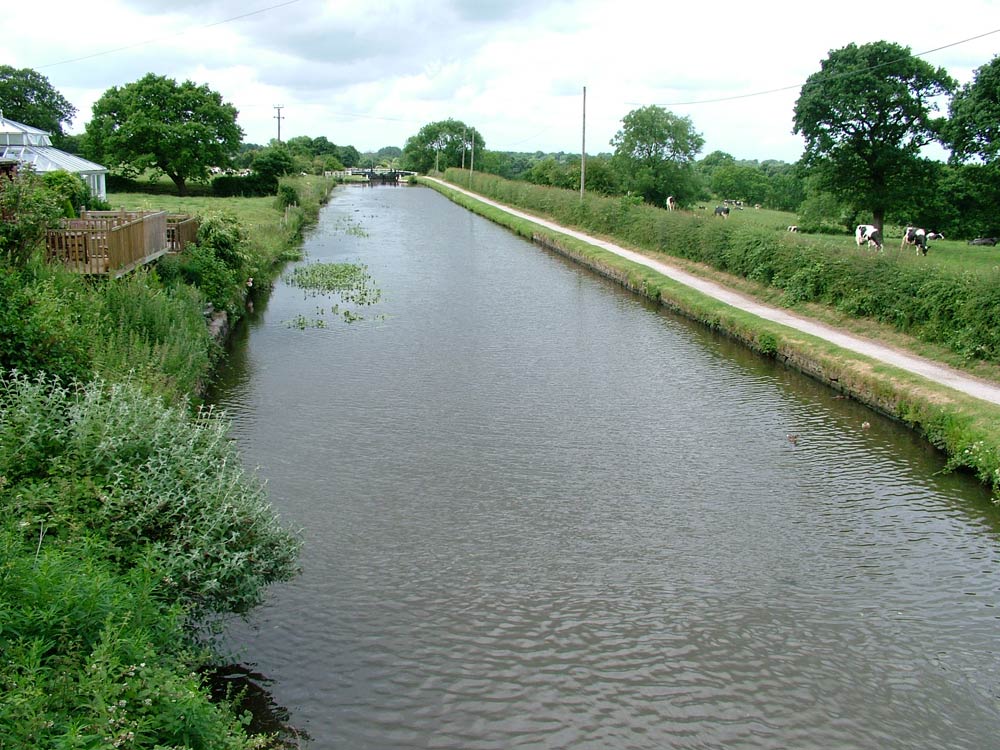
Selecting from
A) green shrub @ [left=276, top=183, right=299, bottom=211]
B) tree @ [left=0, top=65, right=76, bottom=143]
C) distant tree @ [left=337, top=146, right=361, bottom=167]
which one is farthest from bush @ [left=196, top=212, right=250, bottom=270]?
distant tree @ [left=337, top=146, right=361, bottom=167]

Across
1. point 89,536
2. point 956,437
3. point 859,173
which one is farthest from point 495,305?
point 859,173

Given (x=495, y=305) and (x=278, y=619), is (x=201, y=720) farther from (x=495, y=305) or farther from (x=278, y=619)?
(x=495, y=305)

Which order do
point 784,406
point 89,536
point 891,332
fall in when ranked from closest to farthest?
point 89,536 → point 784,406 → point 891,332

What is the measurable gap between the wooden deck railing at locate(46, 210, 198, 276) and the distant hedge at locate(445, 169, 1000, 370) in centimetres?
1568

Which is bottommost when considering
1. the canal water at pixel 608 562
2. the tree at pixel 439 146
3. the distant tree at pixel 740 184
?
the canal water at pixel 608 562

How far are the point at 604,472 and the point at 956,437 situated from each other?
5.38 meters

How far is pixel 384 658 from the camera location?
7.58m

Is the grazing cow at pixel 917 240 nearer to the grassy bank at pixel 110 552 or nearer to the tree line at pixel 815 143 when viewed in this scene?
the tree line at pixel 815 143

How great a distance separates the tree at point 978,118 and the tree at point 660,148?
141 ft

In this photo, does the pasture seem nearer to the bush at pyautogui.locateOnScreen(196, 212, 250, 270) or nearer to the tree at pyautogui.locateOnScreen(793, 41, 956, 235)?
the tree at pyautogui.locateOnScreen(793, 41, 956, 235)

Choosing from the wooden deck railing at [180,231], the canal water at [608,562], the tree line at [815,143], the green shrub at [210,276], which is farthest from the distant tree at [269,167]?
the canal water at [608,562]

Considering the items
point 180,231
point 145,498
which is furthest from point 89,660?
point 180,231

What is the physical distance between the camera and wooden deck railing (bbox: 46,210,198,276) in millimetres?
14969

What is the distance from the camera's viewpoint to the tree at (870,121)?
1628 inches
